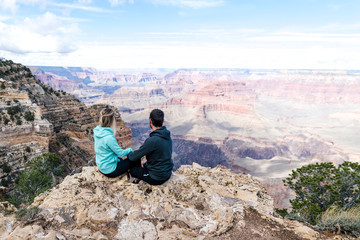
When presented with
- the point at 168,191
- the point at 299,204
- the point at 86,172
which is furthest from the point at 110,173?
the point at 299,204

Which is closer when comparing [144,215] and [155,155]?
[144,215]

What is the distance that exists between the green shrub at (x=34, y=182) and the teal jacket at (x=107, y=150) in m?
13.4

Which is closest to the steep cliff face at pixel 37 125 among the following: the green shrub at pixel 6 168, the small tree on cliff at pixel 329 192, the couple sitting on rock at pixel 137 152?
the green shrub at pixel 6 168

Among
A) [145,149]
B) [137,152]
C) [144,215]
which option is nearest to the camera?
[144,215]

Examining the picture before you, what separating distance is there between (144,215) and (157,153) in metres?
1.38

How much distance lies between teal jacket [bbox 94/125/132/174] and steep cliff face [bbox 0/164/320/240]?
60 cm

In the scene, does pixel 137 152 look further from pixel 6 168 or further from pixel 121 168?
pixel 6 168

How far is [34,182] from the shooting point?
55.9ft

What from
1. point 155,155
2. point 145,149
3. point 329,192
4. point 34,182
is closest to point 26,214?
point 145,149

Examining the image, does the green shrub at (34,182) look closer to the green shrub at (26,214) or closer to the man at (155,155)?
the green shrub at (26,214)

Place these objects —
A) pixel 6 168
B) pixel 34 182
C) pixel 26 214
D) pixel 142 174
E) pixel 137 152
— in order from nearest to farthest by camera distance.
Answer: pixel 26 214
pixel 137 152
pixel 142 174
pixel 34 182
pixel 6 168

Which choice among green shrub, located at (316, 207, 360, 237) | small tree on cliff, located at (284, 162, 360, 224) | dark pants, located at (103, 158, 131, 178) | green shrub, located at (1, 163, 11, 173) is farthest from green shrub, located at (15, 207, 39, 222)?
green shrub, located at (1, 163, 11, 173)

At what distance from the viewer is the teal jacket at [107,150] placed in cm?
493

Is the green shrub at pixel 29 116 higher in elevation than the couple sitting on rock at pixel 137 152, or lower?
lower
